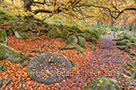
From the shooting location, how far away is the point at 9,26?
9078 mm

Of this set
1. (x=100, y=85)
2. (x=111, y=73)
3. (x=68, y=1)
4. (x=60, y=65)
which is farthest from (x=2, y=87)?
(x=68, y=1)

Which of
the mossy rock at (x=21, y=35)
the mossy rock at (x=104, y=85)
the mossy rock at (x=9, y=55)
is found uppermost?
the mossy rock at (x=21, y=35)

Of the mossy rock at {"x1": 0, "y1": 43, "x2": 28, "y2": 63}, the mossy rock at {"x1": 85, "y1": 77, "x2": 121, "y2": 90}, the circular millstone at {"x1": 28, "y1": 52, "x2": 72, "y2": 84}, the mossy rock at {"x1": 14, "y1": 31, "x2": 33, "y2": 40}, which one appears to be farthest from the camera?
the mossy rock at {"x1": 14, "y1": 31, "x2": 33, "y2": 40}

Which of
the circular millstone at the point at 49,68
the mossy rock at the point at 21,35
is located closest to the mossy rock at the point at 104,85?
the circular millstone at the point at 49,68

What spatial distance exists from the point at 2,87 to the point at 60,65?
8.38 feet

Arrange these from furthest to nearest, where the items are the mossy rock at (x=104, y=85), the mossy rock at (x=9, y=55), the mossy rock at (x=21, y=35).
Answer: the mossy rock at (x=21, y=35)
the mossy rock at (x=9, y=55)
the mossy rock at (x=104, y=85)

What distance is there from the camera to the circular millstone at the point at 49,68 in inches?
160

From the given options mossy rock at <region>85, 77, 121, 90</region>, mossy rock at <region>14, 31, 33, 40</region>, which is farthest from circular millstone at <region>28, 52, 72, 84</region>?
mossy rock at <region>14, 31, 33, 40</region>

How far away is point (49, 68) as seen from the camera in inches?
173

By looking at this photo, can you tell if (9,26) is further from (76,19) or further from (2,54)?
(76,19)

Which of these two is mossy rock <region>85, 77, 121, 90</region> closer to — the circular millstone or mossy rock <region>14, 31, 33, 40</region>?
the circular millstone

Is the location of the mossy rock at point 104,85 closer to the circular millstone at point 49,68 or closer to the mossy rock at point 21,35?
the circular millstone at point 49,68

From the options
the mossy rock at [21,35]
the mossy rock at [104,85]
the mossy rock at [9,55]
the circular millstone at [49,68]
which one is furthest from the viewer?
the mossy rock at [21,35]

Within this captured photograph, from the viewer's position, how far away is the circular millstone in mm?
4070
